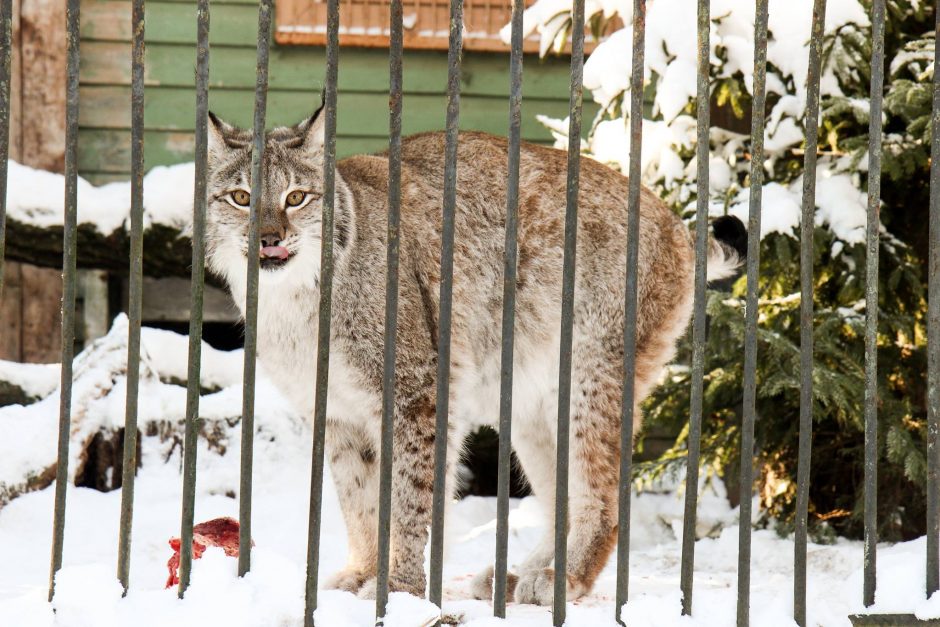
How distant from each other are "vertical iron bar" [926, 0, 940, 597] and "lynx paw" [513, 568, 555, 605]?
1450 mm

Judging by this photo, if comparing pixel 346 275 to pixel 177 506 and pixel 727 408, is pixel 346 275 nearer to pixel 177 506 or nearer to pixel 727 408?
pixel 177 506

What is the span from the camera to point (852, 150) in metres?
5.30

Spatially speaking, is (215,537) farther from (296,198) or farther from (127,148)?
(127,148)

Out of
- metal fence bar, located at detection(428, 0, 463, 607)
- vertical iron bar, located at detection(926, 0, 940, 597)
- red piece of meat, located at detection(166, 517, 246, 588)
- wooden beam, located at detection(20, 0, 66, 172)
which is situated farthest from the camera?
wooden beam, located at detection(20, 0, 66, 172)

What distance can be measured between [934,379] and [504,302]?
1142mm

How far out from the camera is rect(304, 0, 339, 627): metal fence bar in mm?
2684

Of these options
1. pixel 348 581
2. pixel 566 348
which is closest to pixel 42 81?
pixel 348 581

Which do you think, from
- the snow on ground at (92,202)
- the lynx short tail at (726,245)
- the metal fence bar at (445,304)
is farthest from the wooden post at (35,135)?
the metal fence bar at (445,304)

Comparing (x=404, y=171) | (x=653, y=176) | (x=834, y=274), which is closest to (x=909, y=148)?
(x=834, y=274)

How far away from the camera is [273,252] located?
151 inches

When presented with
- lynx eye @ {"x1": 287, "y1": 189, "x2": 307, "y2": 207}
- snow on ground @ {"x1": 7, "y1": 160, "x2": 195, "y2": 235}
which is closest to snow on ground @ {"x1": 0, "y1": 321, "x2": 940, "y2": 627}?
snow on ground @ {"x1": 7, "y1": 160, "x2": 195, "y2": 235}

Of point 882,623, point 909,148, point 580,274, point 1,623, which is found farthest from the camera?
point 909,148

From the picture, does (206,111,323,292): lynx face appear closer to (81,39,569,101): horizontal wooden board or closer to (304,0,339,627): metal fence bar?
(304,0,339,627): metal fence bar

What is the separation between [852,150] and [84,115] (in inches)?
182
